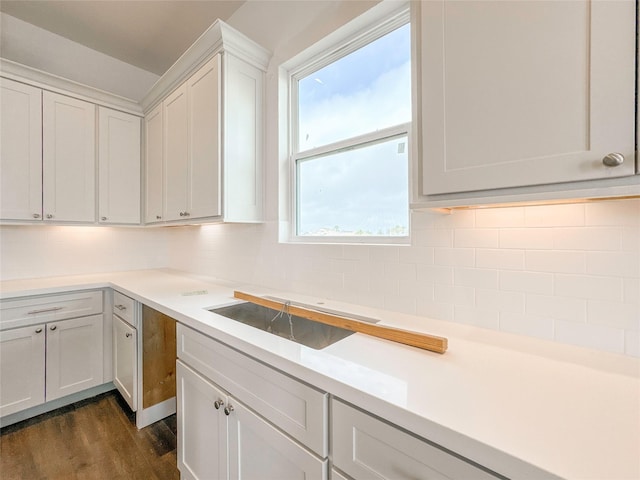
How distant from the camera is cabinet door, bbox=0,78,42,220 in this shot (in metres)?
2.08

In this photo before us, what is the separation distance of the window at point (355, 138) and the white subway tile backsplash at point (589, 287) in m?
0.64

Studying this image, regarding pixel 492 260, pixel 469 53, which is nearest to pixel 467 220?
pixel 492 260

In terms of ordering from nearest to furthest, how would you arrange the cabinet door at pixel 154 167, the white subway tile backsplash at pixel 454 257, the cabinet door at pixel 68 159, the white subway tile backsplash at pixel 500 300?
the white subway tile backsplash at pixel 500 300, the white subway tile backsplash at pixel 454 257, the cabinet door at pixel 68 159, the cabinet door at pixel 154 167

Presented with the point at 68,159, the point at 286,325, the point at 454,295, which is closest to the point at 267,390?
the point at 286,325

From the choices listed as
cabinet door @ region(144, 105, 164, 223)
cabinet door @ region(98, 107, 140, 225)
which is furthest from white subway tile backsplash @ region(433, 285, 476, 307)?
cabinet door @ region(98, 107, 140, 225)

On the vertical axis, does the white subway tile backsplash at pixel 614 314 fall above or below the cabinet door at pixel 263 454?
above

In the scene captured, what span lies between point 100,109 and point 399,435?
315cm

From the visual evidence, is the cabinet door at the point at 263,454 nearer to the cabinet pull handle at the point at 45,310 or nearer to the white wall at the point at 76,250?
the cabinet pull handle at the point at 45,310

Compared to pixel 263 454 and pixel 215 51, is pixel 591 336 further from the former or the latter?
pixel 215 51

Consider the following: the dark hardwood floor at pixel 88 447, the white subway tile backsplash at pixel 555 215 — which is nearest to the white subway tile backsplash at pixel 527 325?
the white subway tile backsplash at pixel 555 215

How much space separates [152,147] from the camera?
259cm

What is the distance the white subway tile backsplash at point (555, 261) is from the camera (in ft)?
3.13

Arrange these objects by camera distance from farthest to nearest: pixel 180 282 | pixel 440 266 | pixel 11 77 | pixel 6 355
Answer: pixel 180 282
pixel 11 77
pixel 6 355
pixel 440 266

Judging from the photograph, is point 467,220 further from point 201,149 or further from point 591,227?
point 201,149
